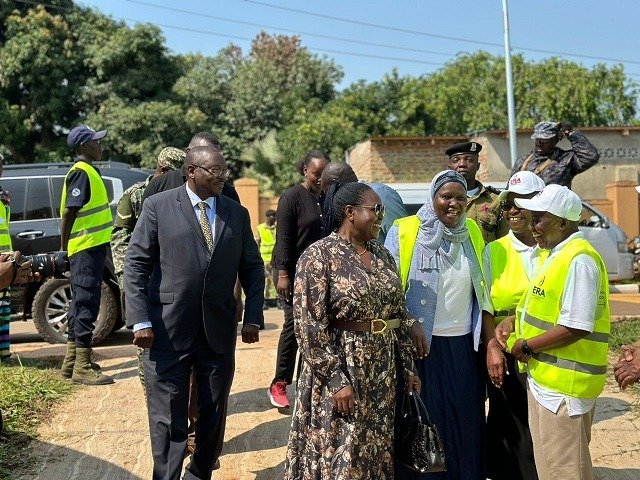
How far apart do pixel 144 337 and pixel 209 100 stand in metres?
28.0

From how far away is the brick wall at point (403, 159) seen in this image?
69.3 feet

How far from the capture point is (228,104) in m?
31.4

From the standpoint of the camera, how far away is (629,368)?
3.67 meters

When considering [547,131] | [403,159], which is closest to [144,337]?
[547,131]

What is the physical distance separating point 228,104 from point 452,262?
2800 centimetres

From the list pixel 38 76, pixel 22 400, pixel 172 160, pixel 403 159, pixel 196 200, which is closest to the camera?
pixel 196 200

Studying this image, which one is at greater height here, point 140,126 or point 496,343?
point 140,126

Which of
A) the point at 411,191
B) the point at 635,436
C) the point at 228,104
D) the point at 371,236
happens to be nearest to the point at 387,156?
the point at 411,191

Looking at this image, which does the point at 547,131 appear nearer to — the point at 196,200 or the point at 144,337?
the point at 196,200

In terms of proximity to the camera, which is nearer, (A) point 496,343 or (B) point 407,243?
(A) point 496,343

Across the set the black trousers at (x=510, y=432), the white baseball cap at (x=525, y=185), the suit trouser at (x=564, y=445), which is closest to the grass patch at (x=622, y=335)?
the black trousers at (x=510, y=432)

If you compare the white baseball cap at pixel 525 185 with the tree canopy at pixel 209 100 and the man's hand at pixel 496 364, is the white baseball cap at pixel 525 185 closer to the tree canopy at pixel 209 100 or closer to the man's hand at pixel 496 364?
the man's hand at pixel 496 364

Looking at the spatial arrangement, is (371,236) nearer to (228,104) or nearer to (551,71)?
(228,104)

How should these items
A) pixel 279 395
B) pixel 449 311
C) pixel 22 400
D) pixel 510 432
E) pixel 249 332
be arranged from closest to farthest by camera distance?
pixel 449 311 < pixel 510 432 < pixel 249 332 < pixel 279 395 < pixel 22 400
